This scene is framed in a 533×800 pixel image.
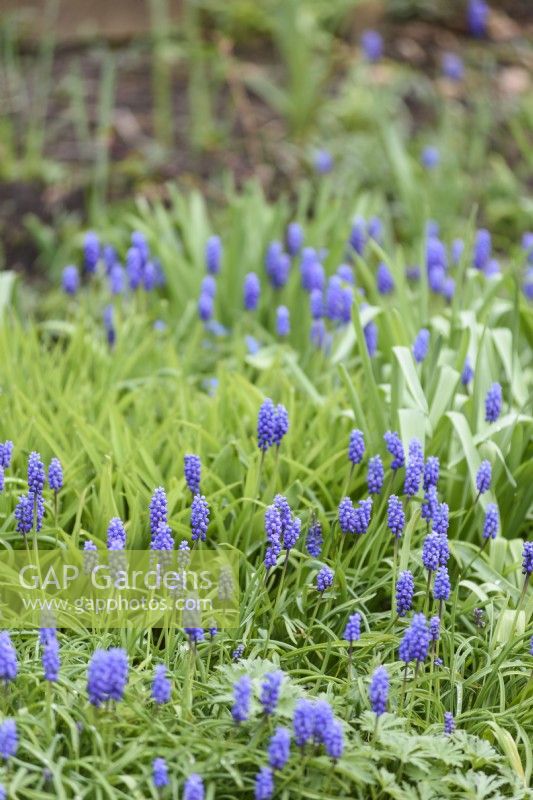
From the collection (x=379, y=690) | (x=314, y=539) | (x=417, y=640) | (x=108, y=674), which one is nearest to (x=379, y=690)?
(x=379, y=690)

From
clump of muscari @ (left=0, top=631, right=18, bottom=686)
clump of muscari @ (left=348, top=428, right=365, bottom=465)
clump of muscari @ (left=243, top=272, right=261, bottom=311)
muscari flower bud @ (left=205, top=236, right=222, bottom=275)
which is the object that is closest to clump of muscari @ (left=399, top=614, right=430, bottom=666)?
clump of muscari @ (left=348, top=428, right=365, bottom=465)

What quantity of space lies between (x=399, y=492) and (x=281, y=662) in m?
0.66

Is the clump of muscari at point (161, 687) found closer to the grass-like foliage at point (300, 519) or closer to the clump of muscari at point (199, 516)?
the grass-like foliage at point (300, 519)

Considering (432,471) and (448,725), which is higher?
(432,471)

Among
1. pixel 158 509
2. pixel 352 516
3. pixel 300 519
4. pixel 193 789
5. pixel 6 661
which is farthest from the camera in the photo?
pixel 300 519

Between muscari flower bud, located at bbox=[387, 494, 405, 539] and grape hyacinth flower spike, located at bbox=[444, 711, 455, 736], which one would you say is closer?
grape hyacinth flower spike, located at bbox=[444, 711, 455, 736]

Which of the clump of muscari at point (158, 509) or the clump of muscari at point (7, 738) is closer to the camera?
the clump of muscari at point (7, 738)

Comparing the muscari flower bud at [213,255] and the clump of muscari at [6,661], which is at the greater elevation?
the clump of muscari at [6,661]

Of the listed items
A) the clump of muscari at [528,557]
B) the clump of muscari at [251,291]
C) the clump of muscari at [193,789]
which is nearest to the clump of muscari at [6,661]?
the clump of muscari at [193,789]

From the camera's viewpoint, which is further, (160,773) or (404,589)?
(404,589)

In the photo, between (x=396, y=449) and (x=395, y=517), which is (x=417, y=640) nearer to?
(x=395, y=517)

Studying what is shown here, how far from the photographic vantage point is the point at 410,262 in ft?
17.4

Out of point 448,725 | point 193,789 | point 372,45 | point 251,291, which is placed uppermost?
point 372,45

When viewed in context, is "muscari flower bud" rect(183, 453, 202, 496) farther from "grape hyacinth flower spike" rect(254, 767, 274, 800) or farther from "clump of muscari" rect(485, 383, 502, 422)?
"clump of muscari" rect(485, 383, 502, 422)
